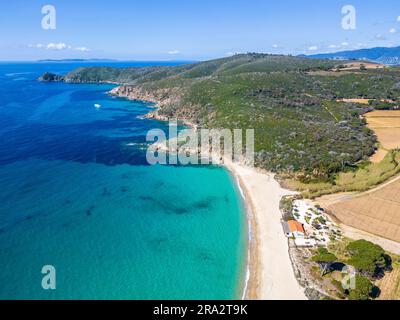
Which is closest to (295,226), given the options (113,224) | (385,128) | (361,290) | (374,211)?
(361,290)

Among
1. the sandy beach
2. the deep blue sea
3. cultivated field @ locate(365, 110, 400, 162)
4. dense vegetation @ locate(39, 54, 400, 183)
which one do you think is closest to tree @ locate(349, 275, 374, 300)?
the sandy beach

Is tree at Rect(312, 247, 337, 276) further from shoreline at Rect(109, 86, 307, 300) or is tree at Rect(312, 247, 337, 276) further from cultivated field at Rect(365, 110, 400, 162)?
cultivated field at Rect(365, 110, 400, 162)

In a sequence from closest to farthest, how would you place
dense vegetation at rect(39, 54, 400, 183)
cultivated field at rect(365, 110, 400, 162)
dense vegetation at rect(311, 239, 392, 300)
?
dense vegetation at rect(311, 239, 392, 300) < dense vegetation at rect(39, 54, 400, 183) < cultivated field at rect(365, 110, 400, 162)

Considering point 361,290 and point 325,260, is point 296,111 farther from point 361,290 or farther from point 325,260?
point 361,290

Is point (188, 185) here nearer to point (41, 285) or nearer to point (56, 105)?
point (41, 285)

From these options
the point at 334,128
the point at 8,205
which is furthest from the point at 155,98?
the point at 8,205
